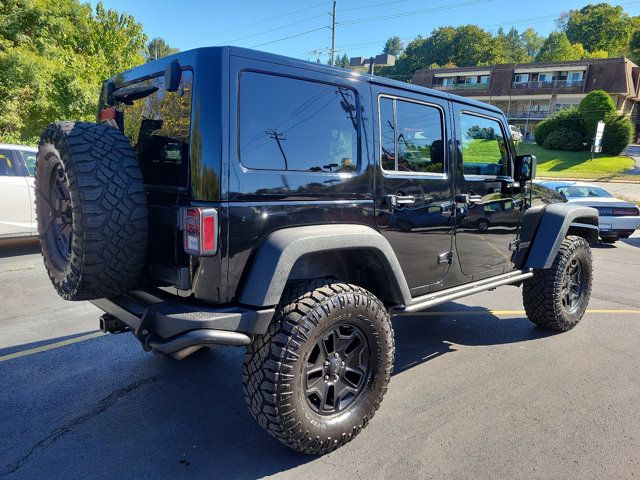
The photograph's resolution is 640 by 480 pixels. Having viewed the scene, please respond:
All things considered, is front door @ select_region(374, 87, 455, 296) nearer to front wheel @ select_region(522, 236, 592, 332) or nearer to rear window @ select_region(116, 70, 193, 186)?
rear window @ select_region(116, 70, 193, 186)

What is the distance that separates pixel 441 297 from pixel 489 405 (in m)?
0.79

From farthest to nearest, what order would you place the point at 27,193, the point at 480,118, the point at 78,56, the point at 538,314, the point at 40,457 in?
the point at 78,56
the point at 27,193
the point at 538,314
the point at 480,118
the point at 40,457

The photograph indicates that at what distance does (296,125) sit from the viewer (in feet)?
8.29

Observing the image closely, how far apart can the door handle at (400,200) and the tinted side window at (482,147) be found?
759 mm

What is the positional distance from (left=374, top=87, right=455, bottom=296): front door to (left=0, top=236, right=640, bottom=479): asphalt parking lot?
940 mm

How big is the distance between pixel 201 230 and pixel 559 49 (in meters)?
91.4

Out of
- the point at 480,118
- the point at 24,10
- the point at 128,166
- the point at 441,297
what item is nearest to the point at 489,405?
the point at 441,297

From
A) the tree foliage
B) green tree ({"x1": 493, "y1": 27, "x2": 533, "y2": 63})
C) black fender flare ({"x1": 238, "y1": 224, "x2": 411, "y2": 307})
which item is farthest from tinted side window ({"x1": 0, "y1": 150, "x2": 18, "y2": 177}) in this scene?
green tree ({"x1": 493, "y1": 27, "x2": 533, "y2": 63})

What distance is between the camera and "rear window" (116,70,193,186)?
2.34m

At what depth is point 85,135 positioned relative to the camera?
7.77ft

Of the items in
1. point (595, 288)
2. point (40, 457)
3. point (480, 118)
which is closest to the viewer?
point (40, 457)

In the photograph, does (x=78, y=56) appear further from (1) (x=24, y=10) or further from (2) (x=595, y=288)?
(2) (x=595, y=288)

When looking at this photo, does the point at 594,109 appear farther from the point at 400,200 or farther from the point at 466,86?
the point at 400,200

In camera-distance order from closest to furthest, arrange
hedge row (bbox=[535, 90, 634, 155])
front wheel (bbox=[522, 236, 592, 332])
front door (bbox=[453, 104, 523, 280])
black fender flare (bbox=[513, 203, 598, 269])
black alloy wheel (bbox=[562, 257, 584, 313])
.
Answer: front door (bbox=[453, 104, 523, 280]) < black fender flare (bbox=[513, 203, 598, 269]) < front wheel (bbox=[522, 236, 592, 332]) < black alloy wheel (bbox=[562, 257, 584, 313]) < hedge row (bbox=[535, 90, 634, 155])
